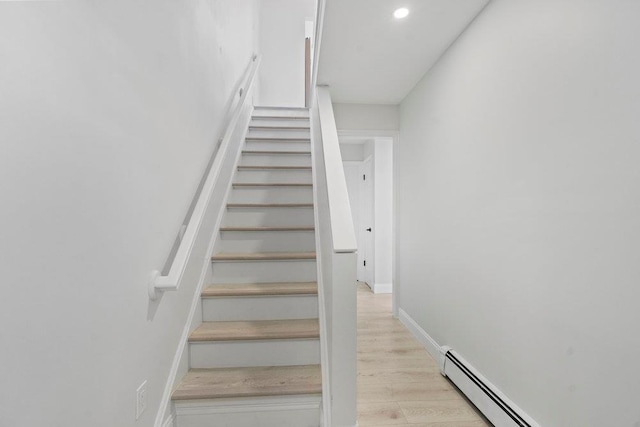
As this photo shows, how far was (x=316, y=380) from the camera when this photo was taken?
1.57m

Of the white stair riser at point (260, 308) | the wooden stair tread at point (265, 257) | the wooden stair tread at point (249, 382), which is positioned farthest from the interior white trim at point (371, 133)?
the wooden stair tread at point (249, 382)

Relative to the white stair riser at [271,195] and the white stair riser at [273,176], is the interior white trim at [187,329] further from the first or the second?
the white stair riser at [273,176]

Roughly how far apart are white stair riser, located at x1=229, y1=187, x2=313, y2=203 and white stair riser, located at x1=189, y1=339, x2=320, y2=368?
4.25ft

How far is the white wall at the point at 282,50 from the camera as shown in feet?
16.5

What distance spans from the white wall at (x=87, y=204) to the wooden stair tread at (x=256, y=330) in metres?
0.20

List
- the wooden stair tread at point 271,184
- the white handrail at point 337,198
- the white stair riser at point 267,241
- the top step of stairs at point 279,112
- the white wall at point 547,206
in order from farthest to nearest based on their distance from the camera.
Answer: the top step of stairs at point 279,112 → the wooden stair tread at point 271,184 → the white stair riser at point 267,241 → the white handrail at point 337,198 → the white wall at point 547,206

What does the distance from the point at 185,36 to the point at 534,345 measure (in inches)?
90.4

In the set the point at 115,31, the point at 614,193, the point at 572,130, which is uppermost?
the point at 115,31

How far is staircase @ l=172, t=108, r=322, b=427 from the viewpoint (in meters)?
1.50

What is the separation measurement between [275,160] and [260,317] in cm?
171

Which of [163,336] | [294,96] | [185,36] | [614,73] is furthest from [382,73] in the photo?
[294,96]

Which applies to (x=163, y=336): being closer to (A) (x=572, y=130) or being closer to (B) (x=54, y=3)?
(B) (x=54, y=3)

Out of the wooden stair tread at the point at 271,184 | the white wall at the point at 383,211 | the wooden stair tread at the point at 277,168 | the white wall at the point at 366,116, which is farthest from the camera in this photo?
the white wall at the point at 383,211

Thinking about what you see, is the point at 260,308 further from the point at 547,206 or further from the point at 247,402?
the point at 547,206
